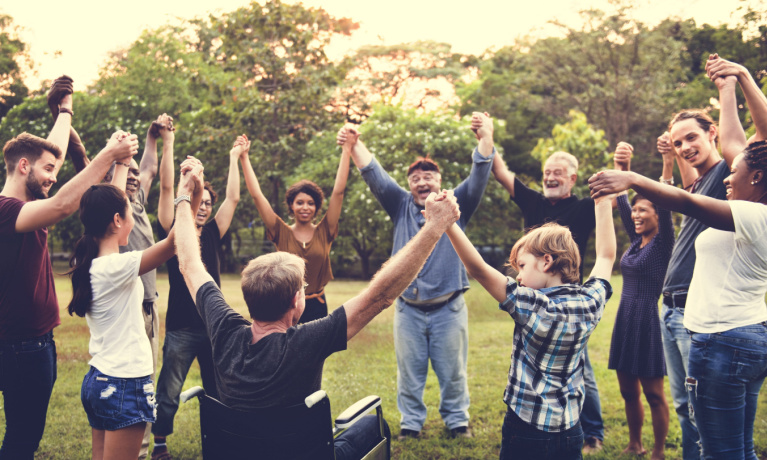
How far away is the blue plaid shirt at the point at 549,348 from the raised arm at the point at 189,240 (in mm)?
1348

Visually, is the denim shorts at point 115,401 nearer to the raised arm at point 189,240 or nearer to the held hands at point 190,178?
the raised arm at point 189,240

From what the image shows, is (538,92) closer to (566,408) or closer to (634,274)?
(634,274)

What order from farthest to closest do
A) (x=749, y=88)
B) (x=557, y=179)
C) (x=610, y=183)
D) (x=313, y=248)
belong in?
(x=313, y=248)
(x=557, y=179)
(x=749, y=88)
(x=610, y=183)

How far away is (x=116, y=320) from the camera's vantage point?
280 cm

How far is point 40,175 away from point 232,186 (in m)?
1.50

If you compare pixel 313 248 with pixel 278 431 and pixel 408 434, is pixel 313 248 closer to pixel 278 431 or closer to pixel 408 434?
pixel 408 434

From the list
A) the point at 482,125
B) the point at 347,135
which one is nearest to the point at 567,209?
the point at 482,125

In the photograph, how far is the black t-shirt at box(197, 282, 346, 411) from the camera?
2150 mm

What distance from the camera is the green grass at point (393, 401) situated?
438cm

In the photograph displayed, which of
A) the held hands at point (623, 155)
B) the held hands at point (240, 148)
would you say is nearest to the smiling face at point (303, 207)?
the held hands at point (240, 148)

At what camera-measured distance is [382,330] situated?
35.0 feet

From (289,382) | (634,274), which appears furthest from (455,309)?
(289,382)

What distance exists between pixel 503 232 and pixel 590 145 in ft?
20.7

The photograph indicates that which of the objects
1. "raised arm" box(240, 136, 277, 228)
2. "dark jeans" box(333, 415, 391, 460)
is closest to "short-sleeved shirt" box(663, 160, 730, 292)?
"dark jeans" box(333, 415, 391, 460)
